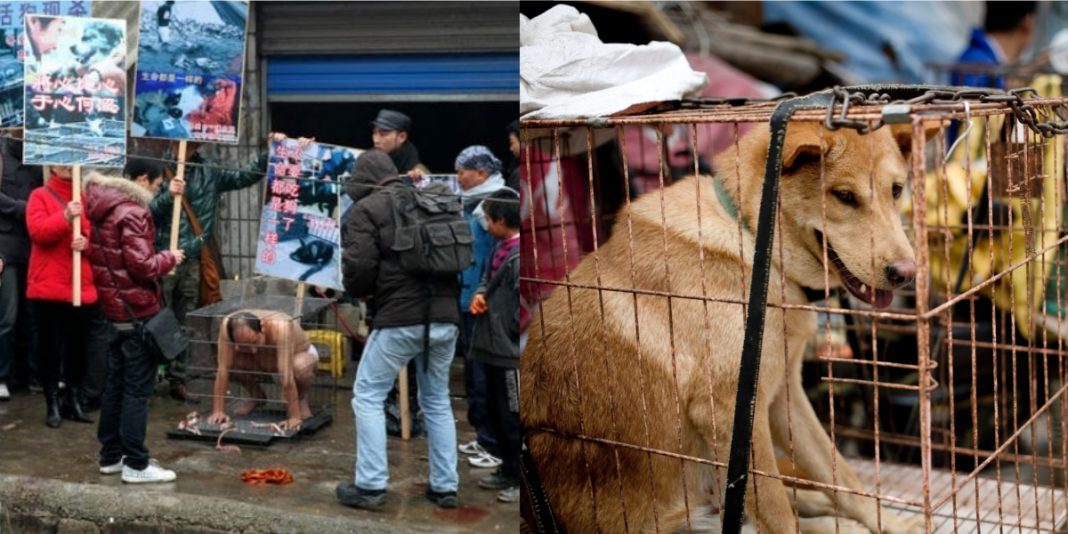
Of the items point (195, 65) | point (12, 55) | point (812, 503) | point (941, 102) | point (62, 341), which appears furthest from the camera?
point (812, 503)

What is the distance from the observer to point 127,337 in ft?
12.0

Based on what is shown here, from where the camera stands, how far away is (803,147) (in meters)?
2.98

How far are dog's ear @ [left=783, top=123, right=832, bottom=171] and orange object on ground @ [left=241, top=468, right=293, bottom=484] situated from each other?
183 cm

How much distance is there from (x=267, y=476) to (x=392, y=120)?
3.97ft

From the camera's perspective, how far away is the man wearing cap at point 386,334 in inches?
132

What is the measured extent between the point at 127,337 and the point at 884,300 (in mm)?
2408

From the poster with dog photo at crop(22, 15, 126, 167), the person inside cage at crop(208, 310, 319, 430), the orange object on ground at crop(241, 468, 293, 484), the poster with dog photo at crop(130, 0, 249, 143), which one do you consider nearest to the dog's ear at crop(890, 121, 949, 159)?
the person inside cage at crop(208, 310, 319, 430)

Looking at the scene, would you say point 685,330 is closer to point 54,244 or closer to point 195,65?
point 195,65

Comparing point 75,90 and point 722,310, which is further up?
point 75,90

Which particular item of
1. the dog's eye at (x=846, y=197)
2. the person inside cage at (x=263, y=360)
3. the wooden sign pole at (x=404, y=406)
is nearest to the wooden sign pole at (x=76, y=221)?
the person inside cage at (x=263, y=360)

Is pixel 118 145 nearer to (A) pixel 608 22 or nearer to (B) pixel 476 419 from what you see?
(B) pixel 476 419

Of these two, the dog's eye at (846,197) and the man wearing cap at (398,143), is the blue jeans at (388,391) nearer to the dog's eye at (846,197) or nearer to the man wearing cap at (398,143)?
the man wearing cap at (398,143)

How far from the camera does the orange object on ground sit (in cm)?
354

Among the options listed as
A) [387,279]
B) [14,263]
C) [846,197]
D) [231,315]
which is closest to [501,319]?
[387,279]
